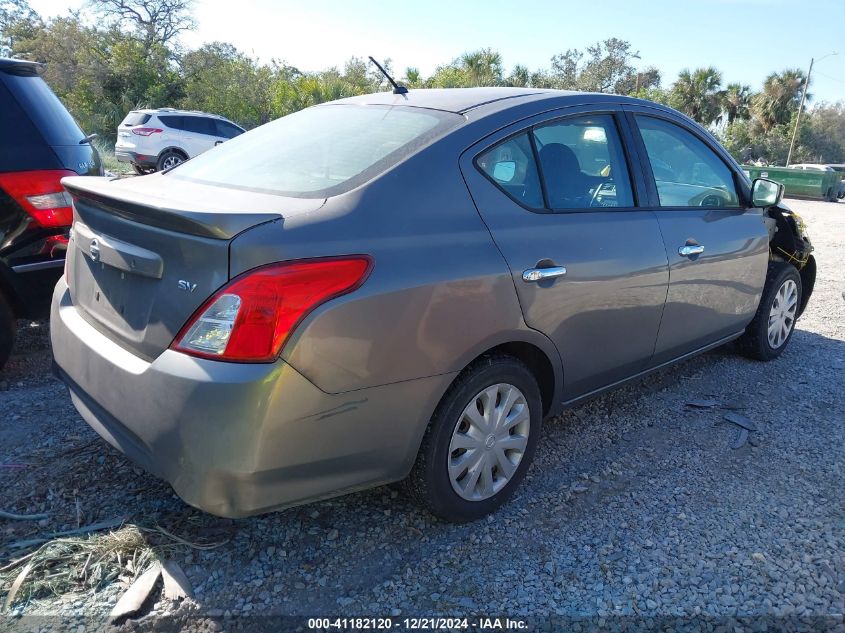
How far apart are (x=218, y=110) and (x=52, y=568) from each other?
29155 mm

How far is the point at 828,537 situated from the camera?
2609 millimetres

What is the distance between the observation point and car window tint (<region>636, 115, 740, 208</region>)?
3371 mm

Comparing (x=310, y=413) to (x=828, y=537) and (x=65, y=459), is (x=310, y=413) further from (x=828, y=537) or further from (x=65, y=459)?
(x=828, y=537)

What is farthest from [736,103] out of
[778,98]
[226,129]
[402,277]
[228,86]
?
[402,277]

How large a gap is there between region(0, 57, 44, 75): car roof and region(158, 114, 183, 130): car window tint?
1301 cm

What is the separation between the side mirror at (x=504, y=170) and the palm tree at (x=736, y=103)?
153ft

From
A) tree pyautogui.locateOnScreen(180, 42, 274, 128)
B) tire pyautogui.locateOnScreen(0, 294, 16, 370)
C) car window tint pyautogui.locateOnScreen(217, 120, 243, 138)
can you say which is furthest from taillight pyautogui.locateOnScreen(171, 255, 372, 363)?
tree pyautogui.locateOnScreen(180, 42, 274, 128)

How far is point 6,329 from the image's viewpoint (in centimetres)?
367

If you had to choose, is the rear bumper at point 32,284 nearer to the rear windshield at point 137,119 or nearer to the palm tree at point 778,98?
the rear windshield at point 137,119

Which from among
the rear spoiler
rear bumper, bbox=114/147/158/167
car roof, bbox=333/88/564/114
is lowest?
rear bumper, bbox=114/147/158/167

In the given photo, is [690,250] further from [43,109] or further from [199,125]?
[199,125]

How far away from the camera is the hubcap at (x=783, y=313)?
14.9 feet

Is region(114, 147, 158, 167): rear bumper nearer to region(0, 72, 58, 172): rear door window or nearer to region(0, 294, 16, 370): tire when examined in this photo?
region(0, 72, 58, 172): rear door window

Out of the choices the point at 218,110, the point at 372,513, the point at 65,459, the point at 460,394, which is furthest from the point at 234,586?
the point at 218,110
